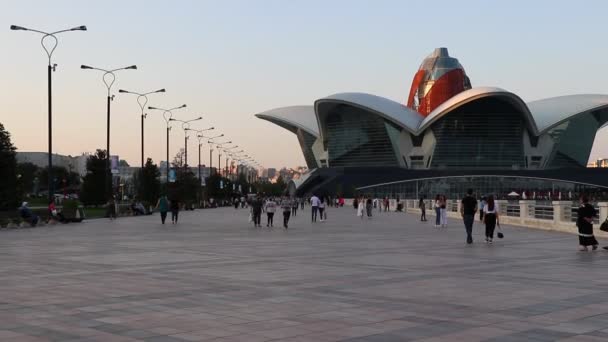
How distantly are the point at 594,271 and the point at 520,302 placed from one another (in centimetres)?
492

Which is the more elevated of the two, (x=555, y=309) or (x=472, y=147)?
(x=472, y=147)

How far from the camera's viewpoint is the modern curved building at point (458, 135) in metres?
122

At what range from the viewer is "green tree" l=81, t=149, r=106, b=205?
3009 inches

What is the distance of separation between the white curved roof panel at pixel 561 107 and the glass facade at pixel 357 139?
25234 mm

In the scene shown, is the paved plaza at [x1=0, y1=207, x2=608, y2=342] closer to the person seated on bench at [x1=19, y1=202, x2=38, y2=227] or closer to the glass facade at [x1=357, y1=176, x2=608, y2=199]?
the person seated on bench at [x1=19, y1=202, x2=38, y2=227]

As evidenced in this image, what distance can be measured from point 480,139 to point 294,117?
37.0 meters

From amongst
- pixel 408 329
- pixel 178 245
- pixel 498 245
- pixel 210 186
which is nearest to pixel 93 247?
pixel 178 245

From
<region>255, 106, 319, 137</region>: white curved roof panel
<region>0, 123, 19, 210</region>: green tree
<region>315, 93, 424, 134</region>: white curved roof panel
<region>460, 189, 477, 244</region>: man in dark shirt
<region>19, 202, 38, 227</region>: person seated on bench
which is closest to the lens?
<region>460, 189, 477, 244</region>: man in dark shirt

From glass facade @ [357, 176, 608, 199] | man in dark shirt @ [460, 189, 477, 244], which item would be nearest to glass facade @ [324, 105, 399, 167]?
glass facade @ [357, 176, 608, 199]

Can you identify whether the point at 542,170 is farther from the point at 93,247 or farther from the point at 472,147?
the point at 93,247

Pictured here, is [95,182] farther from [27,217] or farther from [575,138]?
[575,138]

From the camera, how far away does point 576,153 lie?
13538 centimetres

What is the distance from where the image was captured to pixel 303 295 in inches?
434

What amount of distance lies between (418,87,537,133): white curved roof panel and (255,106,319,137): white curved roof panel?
2501cm
